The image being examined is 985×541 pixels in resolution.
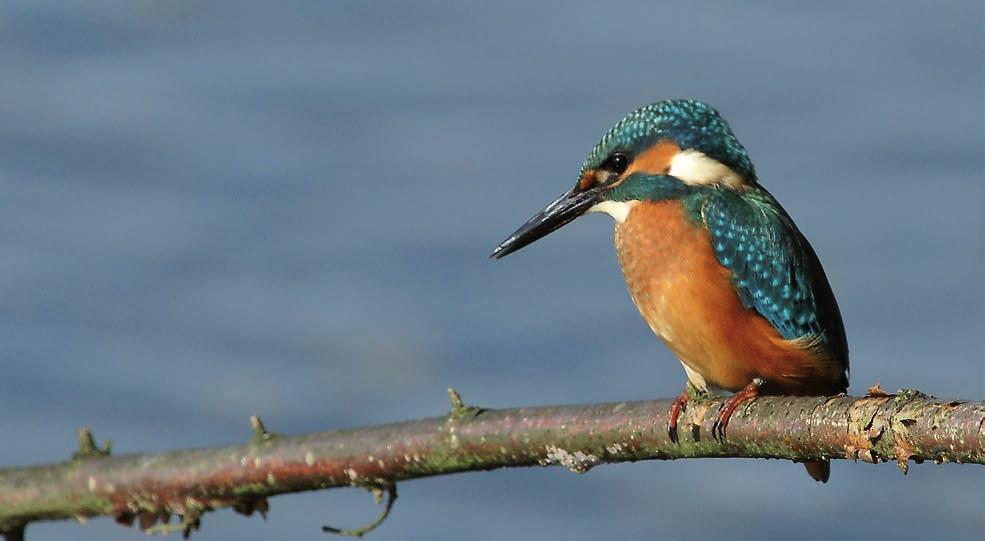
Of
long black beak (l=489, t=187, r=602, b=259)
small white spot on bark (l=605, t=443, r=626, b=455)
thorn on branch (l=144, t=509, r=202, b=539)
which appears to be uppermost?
long black beak (l=489, t=187, r=602, b=259)

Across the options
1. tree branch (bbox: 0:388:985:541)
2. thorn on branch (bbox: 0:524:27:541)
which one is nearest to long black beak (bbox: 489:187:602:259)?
tree branch (bbox: 0:388:985:541)

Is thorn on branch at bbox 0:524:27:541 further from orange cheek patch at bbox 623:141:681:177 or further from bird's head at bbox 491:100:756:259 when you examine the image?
orange cheek patch at bbox 623:141:681:177

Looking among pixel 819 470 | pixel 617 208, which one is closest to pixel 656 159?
pixel 617 208

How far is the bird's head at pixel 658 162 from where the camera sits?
9.38ft

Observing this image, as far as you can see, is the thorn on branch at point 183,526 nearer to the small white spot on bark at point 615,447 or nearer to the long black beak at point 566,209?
the small white spot on bark at point 615,447

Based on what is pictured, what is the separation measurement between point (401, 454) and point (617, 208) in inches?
39.5

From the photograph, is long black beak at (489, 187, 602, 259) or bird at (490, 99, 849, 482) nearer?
bird at (490, 99, 849, 482)

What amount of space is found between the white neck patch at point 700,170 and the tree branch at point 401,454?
767mm

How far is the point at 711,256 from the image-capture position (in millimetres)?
2740

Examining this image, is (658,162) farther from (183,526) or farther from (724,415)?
(183,526)

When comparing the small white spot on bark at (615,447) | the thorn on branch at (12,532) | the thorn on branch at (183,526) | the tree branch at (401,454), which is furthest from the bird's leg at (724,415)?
the thorn on branch at (12,532)

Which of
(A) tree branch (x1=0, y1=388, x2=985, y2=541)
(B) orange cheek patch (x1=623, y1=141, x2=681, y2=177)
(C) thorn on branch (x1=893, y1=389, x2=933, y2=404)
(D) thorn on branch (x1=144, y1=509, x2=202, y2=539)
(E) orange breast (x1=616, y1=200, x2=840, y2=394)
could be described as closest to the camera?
(C) thorn on branch (x1=893, y1=389, x2=933, y2=404)

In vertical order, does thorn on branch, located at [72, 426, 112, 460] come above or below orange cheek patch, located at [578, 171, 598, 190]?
below

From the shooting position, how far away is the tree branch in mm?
1994
